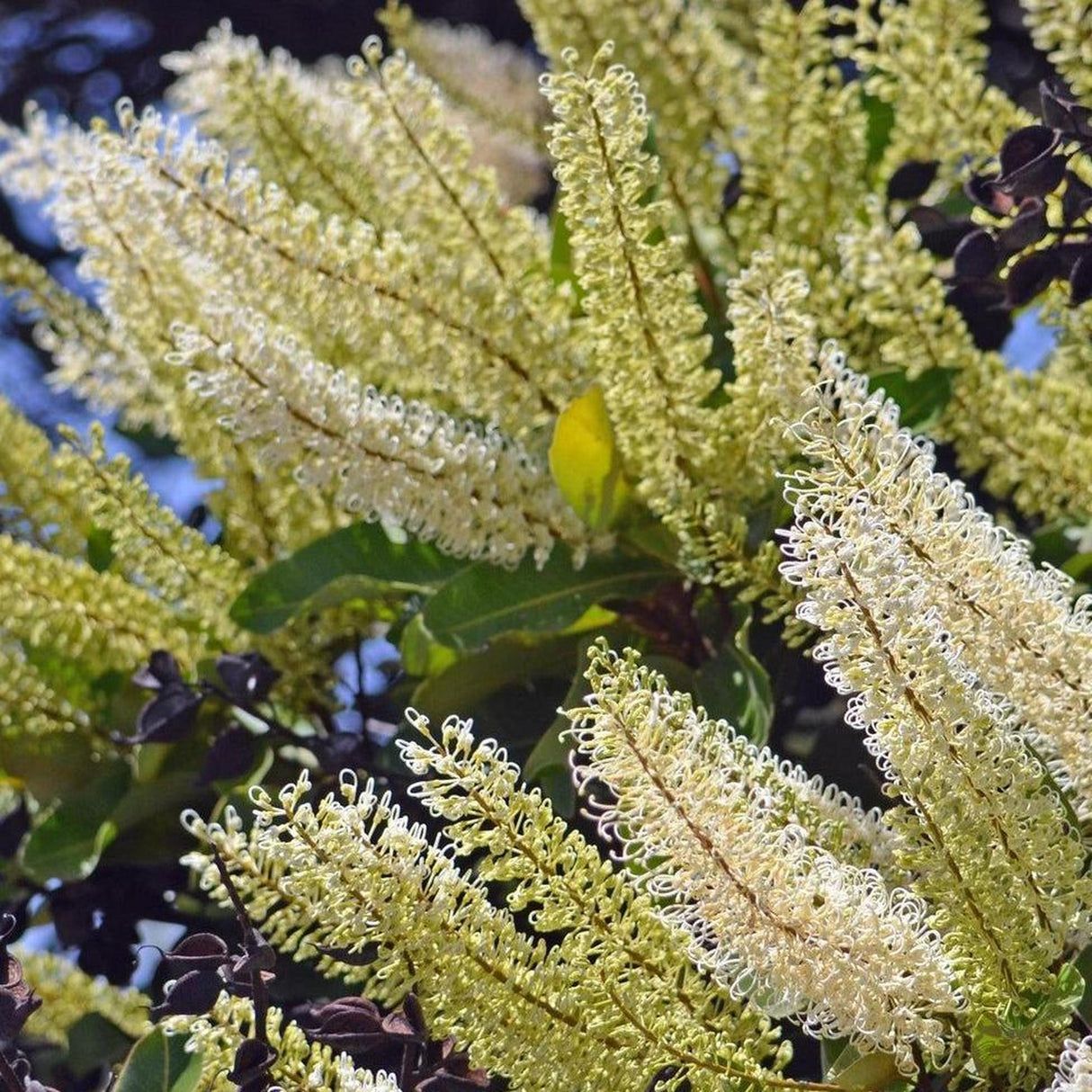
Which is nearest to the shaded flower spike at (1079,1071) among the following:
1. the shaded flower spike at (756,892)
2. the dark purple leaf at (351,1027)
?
the shaded flower spike at (756,892)

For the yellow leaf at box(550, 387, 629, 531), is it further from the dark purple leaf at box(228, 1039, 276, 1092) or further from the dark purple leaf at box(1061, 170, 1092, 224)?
the dark purple leaf at box(228, 1039, 276, 1092)

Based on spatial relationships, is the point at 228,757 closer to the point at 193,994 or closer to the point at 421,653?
the point at 421,653

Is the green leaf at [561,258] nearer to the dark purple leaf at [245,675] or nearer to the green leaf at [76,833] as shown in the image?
the dark purple leaf at [245,675]

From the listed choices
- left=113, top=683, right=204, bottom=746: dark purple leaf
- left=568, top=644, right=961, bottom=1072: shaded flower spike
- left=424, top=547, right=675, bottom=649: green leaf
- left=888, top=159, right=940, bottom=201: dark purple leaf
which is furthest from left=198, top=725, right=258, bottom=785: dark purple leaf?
left=888, top=159, right=940, bottom=201: dark purple leaf

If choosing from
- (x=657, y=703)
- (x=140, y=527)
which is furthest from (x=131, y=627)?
(x=657, y=703)

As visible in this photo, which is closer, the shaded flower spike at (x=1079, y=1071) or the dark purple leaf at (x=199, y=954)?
the shaded flower spike at (x=1079, y=1071)

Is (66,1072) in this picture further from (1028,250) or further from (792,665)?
(1028,250)
